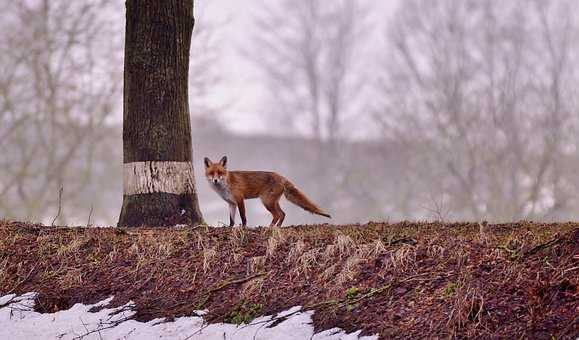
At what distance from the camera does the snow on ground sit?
699 cm

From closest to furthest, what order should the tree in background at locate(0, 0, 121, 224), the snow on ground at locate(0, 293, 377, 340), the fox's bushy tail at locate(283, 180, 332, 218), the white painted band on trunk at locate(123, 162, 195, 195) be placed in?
the snow on ground at locate(0, 293, 377, 340), the white painted band on trunk at locate(123, 162, 195, 195), the fox's bushy tail at locate(283, 180, 332, 218), the tree in background at locate(0, 0, 121, 224)

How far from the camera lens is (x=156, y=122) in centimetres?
1140

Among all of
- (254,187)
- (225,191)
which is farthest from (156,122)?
(254,187)

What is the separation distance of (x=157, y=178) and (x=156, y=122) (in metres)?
0.76

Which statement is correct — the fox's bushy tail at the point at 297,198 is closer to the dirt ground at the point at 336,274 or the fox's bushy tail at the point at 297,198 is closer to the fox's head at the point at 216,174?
the fox's head at the point at 216,174

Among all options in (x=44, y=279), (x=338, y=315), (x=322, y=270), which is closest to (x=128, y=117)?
(x=44, y=279)

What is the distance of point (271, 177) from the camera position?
12.9m

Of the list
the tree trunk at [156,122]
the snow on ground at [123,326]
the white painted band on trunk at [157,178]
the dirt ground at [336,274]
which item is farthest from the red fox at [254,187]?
the snow on ground at [123,326]

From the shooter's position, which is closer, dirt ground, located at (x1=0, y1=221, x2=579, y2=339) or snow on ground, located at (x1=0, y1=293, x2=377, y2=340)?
dirt ground, located at (x1=0, y1=221, x2=579, y2=339)

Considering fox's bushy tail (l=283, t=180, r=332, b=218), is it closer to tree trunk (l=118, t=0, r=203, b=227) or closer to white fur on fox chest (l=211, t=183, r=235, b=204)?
white fur on fox chest (l=211, t=183, r=235, b=204)

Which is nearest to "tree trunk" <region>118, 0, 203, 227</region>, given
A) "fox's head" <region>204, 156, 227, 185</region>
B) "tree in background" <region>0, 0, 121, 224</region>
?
"fox's head" <region>204, 156, 227, 185</region>

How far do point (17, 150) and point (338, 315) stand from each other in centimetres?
2979

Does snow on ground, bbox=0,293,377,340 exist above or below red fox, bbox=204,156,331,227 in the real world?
below

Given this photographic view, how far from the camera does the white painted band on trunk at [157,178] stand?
37.0 ft
